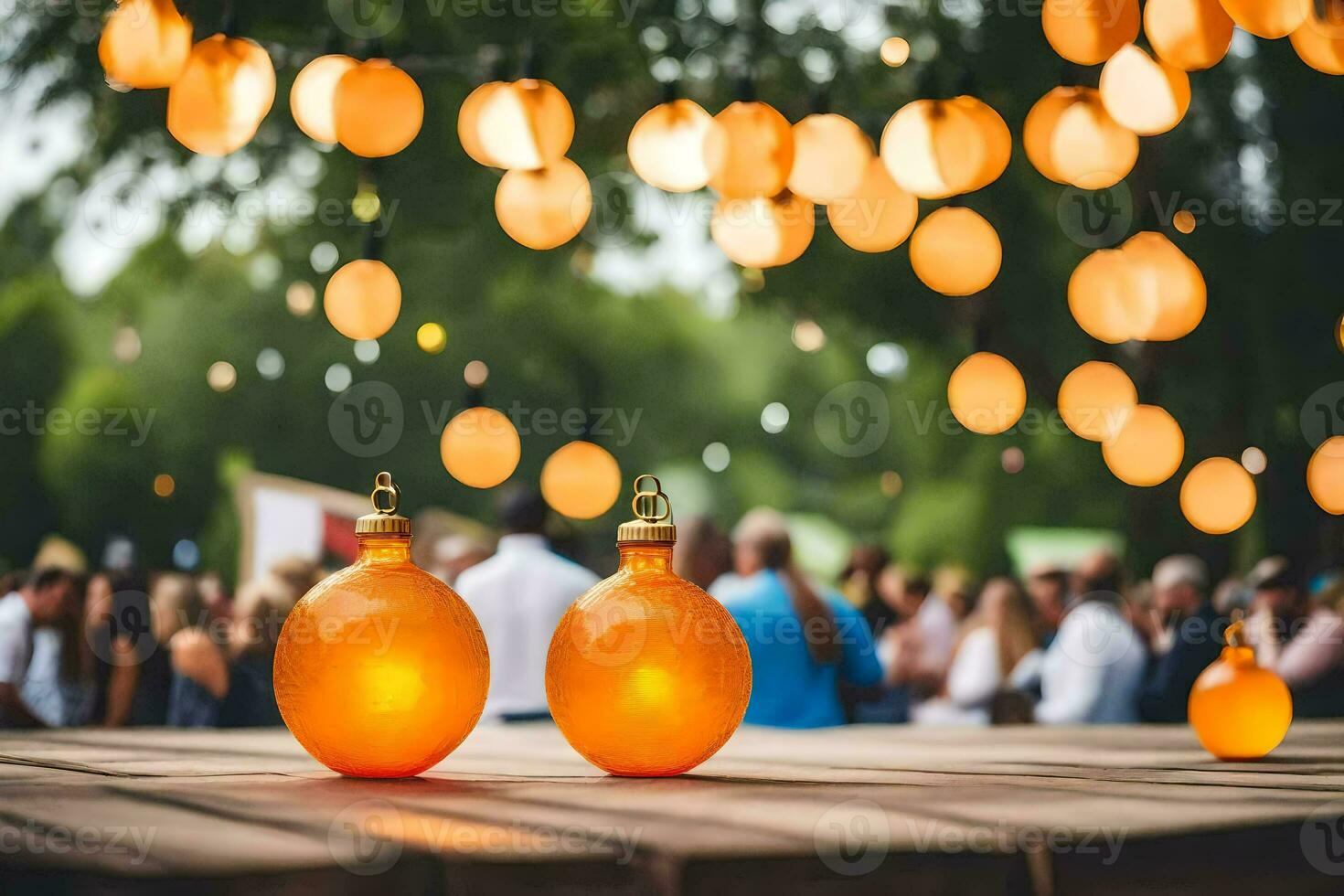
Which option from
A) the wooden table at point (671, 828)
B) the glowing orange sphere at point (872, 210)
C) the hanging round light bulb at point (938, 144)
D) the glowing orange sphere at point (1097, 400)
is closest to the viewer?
the wooden table at point (671, 828)

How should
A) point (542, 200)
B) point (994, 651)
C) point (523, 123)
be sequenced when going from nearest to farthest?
point (523, 123) < point (542, 200) < point (994, 651)

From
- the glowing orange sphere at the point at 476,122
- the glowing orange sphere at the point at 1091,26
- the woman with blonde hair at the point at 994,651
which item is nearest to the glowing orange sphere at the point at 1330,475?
the woman with blonde hair at the point at 994,651

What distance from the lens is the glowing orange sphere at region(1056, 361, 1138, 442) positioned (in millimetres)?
5027

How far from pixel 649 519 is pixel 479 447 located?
3075 millimetres

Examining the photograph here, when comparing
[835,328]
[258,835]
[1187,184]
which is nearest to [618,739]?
[258,835]

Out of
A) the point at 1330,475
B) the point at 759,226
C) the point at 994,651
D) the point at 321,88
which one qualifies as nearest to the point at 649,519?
the point at 321,88

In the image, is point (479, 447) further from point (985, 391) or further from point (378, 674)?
point (378, 674)

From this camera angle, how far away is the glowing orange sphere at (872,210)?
3.77m

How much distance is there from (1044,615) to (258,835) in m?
5.49

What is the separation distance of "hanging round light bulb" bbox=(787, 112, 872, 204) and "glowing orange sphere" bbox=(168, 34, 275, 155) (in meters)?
1.27

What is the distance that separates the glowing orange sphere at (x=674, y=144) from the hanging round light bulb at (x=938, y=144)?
0.43 metres

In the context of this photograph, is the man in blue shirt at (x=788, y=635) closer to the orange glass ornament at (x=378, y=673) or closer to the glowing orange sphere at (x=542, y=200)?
the glowing orange sphere at (x=542, y=200)

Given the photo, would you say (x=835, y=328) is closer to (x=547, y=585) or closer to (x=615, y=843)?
(x=547, y=585)

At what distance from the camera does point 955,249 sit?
11.1ft
